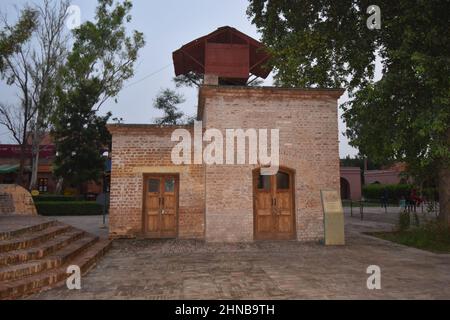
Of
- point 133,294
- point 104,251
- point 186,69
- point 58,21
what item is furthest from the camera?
point 58,21

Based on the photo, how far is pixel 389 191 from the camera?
34375 mm

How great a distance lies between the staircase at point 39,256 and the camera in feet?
17.5

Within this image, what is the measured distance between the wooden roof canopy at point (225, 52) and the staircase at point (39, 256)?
9.22 meters

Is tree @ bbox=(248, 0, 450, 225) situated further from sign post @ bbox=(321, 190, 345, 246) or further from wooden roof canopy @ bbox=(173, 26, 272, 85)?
sign post @ bbox=(321, 190, 345, 246)

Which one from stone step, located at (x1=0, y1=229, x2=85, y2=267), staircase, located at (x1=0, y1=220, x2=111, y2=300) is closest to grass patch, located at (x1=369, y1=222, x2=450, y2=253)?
staircase, located at (x1=0, y1=220, x2=111, y2=300)

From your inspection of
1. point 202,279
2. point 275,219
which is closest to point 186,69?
point 275,219

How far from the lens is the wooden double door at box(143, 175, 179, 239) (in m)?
11.3

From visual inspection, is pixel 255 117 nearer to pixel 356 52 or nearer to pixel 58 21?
pixel 356 52

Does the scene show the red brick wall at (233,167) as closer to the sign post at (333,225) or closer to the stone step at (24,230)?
the sign post at (333,225)

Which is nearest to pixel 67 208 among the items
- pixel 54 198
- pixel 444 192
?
pixel 54 198

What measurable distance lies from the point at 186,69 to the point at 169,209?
8616 mm

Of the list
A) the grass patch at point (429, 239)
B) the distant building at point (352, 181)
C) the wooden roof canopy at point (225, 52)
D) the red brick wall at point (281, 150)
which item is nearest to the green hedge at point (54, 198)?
the wooden roof canopy at point (225, 52)

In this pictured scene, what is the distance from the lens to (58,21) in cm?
2489

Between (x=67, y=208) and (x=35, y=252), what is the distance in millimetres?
15735
